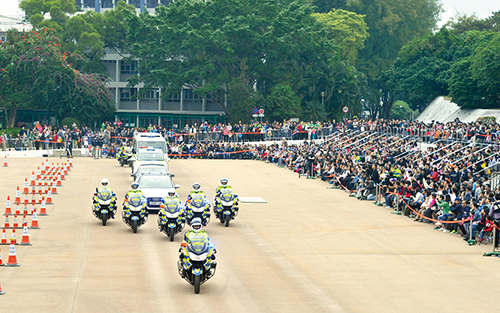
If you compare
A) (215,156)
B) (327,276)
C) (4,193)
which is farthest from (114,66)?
(327,276)

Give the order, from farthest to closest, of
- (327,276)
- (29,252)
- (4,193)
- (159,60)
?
(159,60) < (4,193) < (29,252) < (327,276)

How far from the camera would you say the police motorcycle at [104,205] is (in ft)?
73.0

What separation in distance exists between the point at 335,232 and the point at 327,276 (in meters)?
6.28

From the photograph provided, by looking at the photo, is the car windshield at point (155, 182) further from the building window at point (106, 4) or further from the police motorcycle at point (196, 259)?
the building window at point (106, 4)

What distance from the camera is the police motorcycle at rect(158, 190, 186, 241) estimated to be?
65.0 feet

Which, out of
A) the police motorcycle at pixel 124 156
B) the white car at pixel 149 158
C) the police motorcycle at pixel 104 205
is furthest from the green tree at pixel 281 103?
the police motorcycle at pixel 104 205

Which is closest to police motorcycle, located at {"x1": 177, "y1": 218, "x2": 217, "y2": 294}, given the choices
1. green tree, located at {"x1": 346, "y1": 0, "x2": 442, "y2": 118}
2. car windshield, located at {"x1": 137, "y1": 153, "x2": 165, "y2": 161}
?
car windshield, located at {"x1": 137, "y1": 153, "x2": 165, "y2": 161}

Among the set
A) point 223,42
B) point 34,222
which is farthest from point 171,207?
point 223,42

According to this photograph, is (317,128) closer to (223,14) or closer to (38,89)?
(223,14)

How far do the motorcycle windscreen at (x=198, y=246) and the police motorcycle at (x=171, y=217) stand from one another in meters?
5.33

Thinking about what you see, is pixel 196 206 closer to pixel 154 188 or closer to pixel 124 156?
pixel 154 188

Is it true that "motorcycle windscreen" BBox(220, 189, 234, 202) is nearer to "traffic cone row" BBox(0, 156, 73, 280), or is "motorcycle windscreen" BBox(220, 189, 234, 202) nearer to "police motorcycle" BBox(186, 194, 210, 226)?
"police motorcycle" BBox(186, 194, 210, 226)

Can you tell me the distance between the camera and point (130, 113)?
78.4 metres

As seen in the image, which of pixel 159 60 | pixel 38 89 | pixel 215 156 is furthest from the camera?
pixel 159 60
